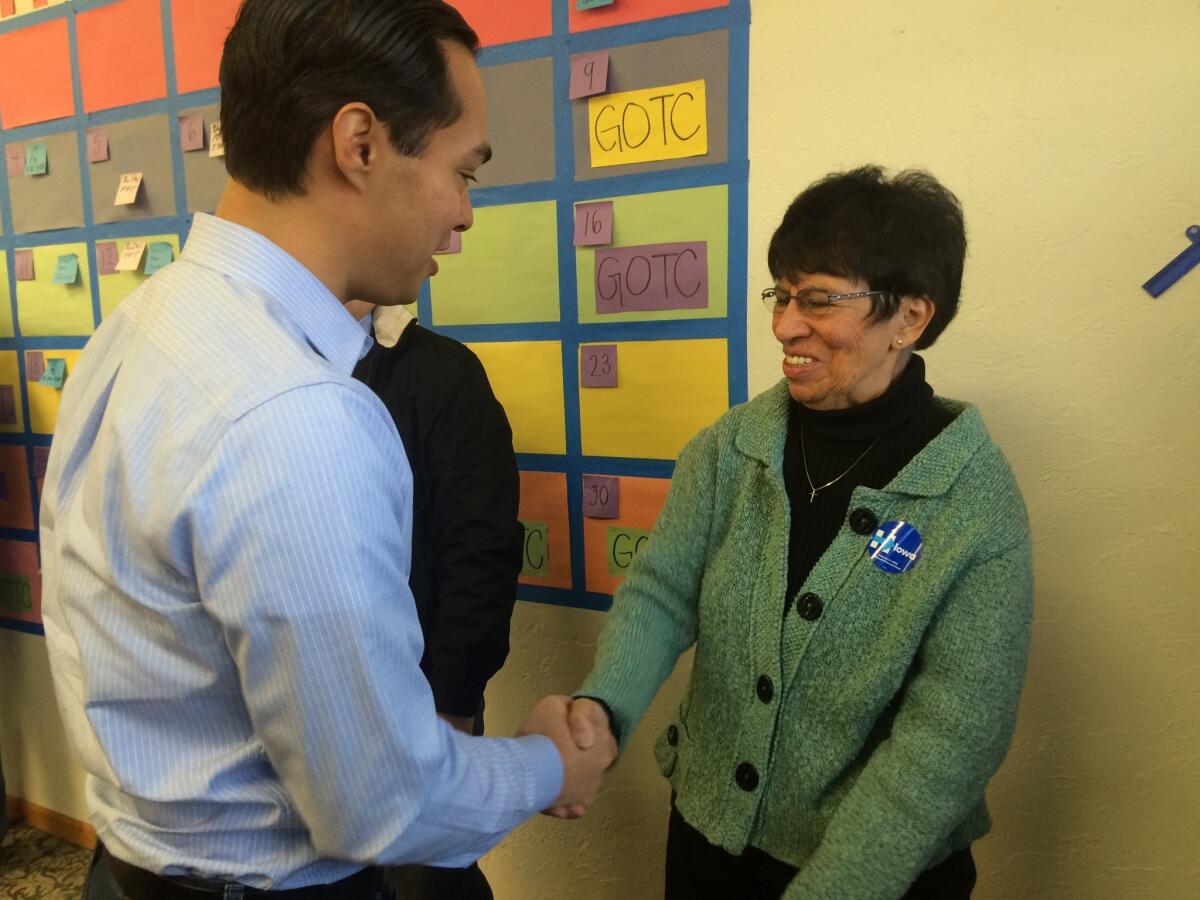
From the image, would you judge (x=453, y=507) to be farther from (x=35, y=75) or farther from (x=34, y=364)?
(x=35, y=75)

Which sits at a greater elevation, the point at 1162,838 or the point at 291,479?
→ the point at 291,479

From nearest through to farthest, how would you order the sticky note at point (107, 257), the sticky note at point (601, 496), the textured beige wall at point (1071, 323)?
1. the textured beige wall at point (1071, 323)
2. the sticky note at point (601, 496)
3. the sticky note at point (107, 257)

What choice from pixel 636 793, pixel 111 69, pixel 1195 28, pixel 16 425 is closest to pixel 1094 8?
pixel 1195 28

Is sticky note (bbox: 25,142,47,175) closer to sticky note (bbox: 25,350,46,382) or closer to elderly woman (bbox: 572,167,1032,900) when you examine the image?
sticky note (bbox: 25,350,46,382)

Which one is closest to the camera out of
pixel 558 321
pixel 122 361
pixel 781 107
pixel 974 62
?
pixel 122 361

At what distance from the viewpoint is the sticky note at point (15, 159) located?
7.80ft

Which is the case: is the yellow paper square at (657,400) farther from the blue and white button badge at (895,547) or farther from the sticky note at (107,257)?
the sticky note at (107,257)

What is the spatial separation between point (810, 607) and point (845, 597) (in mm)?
43

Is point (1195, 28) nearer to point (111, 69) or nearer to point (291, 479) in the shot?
point (291, 479)

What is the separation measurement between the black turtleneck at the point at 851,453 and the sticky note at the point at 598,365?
0.59m

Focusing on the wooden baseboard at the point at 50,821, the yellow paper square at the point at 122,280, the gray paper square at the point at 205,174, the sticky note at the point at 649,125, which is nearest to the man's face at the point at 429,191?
the sticky note at the point at 649,125

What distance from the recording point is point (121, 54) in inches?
85.2

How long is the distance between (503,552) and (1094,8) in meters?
1.18

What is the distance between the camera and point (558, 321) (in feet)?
5.65
